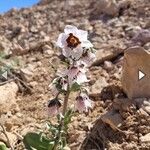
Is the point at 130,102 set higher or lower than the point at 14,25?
lower

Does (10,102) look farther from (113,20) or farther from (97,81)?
(113,20)

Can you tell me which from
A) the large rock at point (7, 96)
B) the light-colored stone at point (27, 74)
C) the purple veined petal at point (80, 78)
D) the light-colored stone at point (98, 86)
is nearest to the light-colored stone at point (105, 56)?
the light-colored stone at point (98, 86)

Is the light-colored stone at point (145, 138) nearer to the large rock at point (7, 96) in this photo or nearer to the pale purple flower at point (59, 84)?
the pale purple flower at point (59, 84)

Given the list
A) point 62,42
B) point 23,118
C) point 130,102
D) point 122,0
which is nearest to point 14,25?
Result: point 122,0

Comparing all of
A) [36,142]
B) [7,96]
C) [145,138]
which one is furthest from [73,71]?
[7,96]

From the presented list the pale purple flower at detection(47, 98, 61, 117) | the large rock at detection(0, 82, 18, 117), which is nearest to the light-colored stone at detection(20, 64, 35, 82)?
the large rock at detection(0, 82, 18, 117)

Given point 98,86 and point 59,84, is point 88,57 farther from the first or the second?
point 98,86
